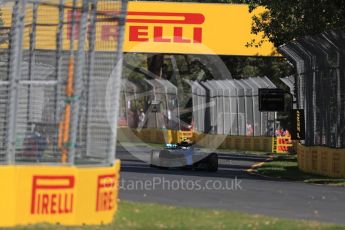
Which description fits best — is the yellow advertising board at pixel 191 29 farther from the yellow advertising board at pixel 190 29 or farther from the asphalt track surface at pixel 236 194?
the asphalt track surface at pixel 236 194

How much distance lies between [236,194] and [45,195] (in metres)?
7.13

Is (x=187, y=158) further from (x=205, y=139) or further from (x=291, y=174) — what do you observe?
(x=205, y=139)

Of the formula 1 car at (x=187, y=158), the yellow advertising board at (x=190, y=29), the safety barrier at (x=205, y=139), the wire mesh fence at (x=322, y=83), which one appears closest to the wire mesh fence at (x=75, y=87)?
the wire mesh fence at (x=322, y=83)

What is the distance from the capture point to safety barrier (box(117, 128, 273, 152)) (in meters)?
47.2

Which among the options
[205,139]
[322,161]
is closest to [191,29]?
[322,161]

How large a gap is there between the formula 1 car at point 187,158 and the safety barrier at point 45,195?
14.0m

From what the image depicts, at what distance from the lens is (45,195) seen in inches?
449

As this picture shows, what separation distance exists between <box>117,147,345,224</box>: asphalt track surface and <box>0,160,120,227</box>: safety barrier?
3.71 metres

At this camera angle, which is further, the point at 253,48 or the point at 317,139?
the point at 253,48

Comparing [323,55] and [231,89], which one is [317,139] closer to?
[323,55]

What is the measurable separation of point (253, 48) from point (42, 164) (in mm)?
26840

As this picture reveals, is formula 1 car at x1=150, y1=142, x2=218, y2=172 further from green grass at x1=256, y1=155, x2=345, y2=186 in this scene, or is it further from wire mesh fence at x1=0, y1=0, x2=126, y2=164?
wire mesh fence at x1=0, y1=0, x2=126, y2=164

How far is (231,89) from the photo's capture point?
48.3 m

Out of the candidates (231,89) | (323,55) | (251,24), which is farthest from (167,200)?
(231,89)
